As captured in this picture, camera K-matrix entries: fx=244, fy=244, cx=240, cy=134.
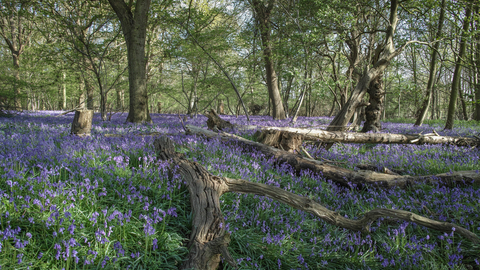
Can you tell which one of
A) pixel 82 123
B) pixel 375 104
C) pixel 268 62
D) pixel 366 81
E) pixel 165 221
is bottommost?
pixel 165 221

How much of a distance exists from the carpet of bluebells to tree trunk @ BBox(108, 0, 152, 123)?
4.98 meters

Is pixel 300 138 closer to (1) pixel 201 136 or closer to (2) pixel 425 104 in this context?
(1) pixel 201 136

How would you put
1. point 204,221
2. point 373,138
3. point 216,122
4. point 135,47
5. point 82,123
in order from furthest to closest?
1. point 135,47
2. point 216,122
3. point 373,138
4. point 82,123
5. point 204,221

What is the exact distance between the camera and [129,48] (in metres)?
9.05

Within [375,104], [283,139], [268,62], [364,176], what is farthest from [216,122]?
[268,62]

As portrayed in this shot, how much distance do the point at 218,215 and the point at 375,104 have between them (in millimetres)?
7354

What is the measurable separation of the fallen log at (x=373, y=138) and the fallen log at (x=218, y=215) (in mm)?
3513

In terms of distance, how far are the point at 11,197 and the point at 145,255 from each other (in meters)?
1.43

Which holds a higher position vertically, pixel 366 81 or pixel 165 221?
pixel 366 81

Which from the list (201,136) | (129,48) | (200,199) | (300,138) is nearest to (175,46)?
(129,48)

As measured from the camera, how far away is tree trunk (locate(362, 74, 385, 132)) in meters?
7.63

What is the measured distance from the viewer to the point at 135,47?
29.4ft

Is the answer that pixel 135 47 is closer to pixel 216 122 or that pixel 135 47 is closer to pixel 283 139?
pixel 216 122

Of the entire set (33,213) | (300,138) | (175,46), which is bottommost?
(33,213)
